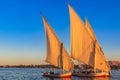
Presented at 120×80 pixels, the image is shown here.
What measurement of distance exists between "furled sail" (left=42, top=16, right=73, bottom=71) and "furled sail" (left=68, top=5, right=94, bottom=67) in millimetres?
3010

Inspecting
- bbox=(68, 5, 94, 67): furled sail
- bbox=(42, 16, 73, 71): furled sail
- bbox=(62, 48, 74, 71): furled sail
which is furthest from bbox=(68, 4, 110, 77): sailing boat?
bbox=(42, 16, 73, 71): furled sail

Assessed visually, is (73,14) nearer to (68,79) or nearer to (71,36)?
(71,36)

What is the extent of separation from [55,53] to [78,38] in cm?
722

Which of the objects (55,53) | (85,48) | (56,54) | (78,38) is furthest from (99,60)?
(55,53)

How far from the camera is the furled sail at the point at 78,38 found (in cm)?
8306

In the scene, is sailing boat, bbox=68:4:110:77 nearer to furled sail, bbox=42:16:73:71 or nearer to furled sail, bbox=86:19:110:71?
furled sail, bbox=86:19:110:71

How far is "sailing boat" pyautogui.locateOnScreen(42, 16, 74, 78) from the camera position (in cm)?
7919

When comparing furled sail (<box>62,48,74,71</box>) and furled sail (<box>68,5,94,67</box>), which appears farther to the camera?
furled sail (<box>68,5,94,67</box>)

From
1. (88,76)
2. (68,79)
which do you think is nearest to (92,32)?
(88,76)

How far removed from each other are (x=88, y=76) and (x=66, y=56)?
24.2ft

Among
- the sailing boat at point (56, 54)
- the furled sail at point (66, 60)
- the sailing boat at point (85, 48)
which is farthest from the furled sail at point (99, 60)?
the furled sail at point (66, 60)

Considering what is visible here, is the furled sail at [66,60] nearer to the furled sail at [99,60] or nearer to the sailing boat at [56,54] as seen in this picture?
the sailing boat at [56,54]

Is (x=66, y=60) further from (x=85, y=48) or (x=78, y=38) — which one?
(x=85, y=48)

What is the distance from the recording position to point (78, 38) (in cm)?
8388
